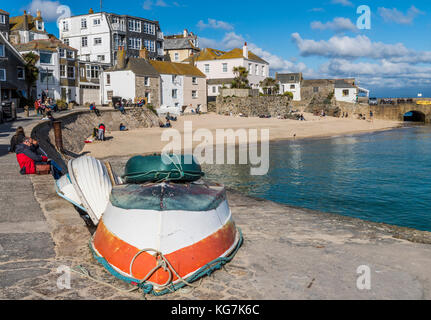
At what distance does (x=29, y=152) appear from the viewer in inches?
495

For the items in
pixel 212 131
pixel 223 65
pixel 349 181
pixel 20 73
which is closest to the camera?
pixel 349 181

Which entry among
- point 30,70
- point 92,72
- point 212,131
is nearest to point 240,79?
point 92,72

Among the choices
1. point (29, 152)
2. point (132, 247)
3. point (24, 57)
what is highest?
point (24, 57)

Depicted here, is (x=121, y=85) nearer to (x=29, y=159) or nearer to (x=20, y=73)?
(x=20, y=73)

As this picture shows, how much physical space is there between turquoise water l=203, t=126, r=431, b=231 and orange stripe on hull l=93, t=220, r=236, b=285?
9174 mm

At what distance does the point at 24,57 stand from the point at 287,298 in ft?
171

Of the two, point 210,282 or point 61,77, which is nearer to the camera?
point 210,282

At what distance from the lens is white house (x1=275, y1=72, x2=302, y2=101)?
79.5 meters

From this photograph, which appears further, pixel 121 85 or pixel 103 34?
pixel 103 34

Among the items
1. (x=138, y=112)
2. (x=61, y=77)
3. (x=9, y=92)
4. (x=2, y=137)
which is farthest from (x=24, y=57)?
(x=2, y=137)

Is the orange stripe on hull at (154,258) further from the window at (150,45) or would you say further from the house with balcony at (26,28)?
the window at (150,45)

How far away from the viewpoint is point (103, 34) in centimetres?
6731

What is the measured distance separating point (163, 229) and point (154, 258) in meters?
0.48
